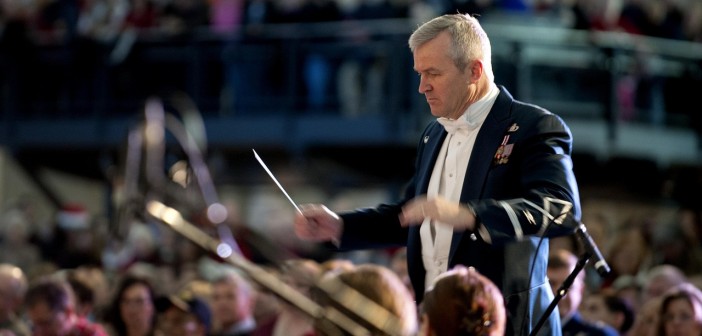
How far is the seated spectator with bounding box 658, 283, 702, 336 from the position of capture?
259 inches

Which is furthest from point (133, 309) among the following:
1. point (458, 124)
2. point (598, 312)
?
point (458, 124)

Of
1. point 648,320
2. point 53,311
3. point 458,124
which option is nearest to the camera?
point 458,124

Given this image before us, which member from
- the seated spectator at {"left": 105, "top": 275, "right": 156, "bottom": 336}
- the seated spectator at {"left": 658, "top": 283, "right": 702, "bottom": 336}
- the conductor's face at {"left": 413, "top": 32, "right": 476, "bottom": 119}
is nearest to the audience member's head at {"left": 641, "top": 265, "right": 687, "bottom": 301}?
the seated spectator at {"left": 658, "top": 283, "right": 702, "bottom": 336}

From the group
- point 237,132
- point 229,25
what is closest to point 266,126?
point 237,132

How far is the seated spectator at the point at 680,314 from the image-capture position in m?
6.58

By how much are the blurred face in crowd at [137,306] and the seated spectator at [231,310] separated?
527 millimetres

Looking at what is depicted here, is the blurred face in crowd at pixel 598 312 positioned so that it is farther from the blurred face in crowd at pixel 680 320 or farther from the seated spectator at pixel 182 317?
the seated spectator at pixel 182 317

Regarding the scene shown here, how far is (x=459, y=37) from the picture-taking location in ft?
14.2

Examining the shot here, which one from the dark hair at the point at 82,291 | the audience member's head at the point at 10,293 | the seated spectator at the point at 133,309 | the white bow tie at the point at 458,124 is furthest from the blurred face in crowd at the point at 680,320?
the audience member's head at the point at 10,293

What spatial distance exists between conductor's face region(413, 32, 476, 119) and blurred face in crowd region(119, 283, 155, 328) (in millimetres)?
3780

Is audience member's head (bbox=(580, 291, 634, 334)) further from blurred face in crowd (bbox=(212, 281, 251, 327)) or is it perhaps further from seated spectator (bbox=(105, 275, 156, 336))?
seated spectator (bbox=(105, 275, 156, 336))

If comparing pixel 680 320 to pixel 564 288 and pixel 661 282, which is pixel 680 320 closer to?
pixel 661 282

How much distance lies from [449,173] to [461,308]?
37.5 inches

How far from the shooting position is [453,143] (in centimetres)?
460
